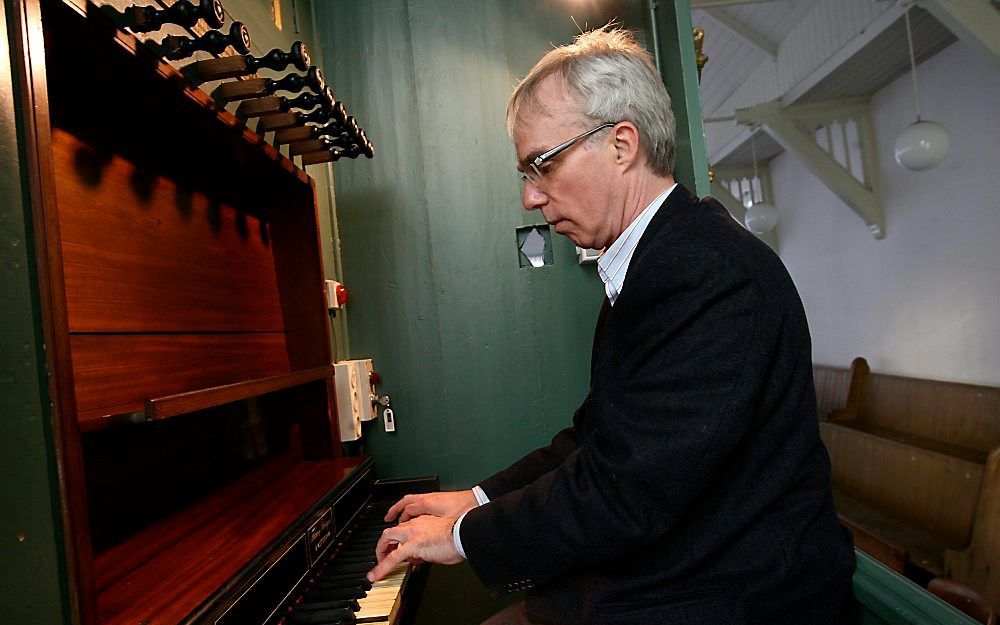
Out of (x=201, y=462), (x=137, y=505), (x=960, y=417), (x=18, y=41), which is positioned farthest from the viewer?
(x=960, y=417)

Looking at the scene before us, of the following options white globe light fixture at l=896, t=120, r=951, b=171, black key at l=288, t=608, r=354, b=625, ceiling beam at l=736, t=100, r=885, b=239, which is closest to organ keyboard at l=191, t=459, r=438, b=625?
black key at l=288, t=608, r=354, b=625

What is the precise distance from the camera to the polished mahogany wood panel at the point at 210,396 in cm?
111

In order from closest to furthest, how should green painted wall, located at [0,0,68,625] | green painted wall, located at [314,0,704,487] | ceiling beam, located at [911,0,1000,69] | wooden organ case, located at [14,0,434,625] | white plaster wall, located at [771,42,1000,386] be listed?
green painted wall, located at [0,0,68,625]
wooden organ case, located at [14,0,434,625]
green painted wall, located at [314,0,704,487]
ceiling beam, located at [911,0,1000,69]
white plaster wall, located at [771,42,1000,386]

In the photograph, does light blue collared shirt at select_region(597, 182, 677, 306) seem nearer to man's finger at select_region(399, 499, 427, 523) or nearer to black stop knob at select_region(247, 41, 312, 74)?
man's finger at select_region(399, 499, 427, 523)

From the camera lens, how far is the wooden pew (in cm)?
308

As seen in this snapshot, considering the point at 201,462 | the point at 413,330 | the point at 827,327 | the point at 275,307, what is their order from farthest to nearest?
the point at 827,327, the point at 413,330, the point at 275,307, the point at 201,462

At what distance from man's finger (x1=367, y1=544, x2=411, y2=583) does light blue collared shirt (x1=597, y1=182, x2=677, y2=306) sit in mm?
662

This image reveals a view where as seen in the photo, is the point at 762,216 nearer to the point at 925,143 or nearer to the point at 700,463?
the point at 925,143

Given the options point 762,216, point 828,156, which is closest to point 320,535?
point 828,156

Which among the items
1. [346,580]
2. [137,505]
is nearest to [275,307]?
[137,505]

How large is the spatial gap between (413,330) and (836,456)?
12.8 feet

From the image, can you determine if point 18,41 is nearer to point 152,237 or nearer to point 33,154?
point 33,154

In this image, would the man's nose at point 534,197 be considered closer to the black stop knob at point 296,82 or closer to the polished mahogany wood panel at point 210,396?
the black stop knob at point 296,82

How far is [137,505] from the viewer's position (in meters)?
1.50
